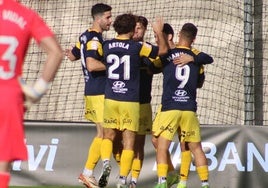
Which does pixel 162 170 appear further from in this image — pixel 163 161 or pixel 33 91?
pixel 33 91

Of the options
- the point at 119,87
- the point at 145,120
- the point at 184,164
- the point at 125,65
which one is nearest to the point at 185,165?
the point at 184,164

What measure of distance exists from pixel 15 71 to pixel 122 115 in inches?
183

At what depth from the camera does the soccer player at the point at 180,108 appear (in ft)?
32.3

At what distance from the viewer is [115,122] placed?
9.81m

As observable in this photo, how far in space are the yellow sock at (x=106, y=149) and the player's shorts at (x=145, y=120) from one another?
628 millimetres

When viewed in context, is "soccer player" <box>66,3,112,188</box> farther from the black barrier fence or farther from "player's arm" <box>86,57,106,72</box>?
the black barrier fence

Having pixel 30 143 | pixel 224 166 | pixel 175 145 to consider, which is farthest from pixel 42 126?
pixel 224 166

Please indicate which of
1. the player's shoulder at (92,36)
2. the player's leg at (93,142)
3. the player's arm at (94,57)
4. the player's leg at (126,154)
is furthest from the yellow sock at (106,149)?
the player's shoulder at (92,36)

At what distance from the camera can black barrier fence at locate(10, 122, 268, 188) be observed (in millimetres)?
11781

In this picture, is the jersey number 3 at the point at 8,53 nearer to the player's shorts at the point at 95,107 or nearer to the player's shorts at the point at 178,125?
the player's shorts at the point at 178,125

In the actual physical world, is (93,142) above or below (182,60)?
below

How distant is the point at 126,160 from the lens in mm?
9672

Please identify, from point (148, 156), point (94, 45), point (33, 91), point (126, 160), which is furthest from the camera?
point (148, 156)

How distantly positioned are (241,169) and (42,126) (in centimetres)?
303
